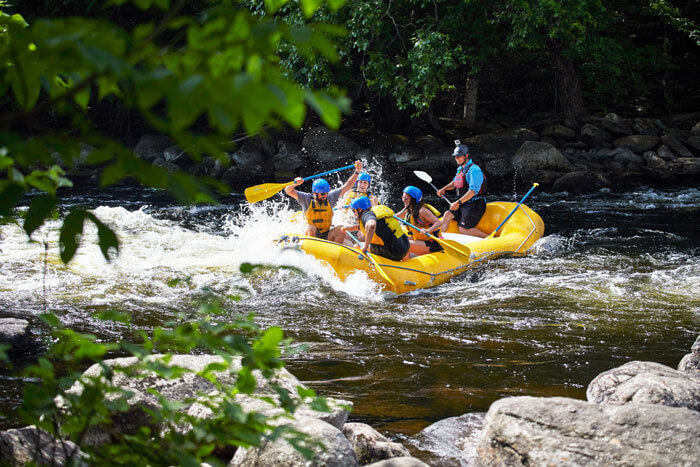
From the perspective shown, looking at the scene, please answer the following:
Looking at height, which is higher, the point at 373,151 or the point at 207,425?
the point at 373,151

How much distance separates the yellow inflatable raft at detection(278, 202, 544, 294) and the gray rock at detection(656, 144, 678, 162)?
772 centimetres

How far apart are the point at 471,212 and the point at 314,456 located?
6.95 m

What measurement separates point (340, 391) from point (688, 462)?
218 cm

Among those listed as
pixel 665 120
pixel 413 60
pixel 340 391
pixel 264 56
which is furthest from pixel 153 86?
pixel 665 120

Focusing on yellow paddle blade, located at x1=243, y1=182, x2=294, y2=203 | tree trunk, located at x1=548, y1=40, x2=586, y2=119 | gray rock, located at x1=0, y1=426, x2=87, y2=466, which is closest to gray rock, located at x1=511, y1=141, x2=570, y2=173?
tree trunk, located at x1=548, y1=40, x2=586, y2=119

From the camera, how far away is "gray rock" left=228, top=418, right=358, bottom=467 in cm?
263

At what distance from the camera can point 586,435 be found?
A: 2826 mm

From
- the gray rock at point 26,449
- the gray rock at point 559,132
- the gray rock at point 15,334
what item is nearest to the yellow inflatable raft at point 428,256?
the gray rock at point 15,334

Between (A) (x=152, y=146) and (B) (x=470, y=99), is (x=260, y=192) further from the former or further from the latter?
(B) (x=470, y=99)

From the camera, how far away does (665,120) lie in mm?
17812

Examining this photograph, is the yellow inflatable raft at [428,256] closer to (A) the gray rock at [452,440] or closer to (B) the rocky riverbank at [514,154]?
(A) the gray rock at [452,440]

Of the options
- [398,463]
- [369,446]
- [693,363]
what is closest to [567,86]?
[693,363]

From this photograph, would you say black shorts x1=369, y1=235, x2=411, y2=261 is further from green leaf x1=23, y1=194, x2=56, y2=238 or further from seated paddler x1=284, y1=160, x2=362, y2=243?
green leaf x1=23, y1=194, x2=56, y2=238

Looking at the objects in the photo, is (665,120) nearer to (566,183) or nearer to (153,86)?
(566,183)
